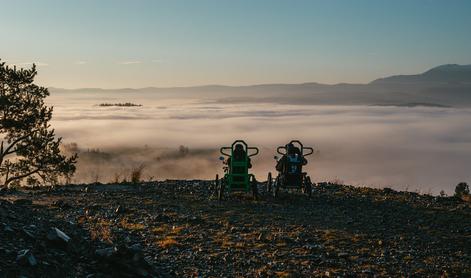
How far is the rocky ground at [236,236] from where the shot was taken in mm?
8438

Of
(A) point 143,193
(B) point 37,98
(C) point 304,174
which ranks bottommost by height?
(A) point 143,193

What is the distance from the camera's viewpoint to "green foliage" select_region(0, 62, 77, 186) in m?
26.1

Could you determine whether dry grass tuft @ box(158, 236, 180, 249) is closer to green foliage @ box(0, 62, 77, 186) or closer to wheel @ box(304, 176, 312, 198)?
wheel @ box(304, 176, 312, 198)

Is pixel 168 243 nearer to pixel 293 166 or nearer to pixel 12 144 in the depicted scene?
pixel 293 166

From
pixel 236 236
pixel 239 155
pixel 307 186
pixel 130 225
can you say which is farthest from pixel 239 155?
pixel 236 236

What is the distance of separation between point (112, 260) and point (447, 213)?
38.2ft

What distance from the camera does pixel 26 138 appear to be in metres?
27.4

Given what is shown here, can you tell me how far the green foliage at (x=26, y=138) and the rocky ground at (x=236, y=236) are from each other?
33.0 ft

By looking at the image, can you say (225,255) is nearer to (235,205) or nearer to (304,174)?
(235,205)

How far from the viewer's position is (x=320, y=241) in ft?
36.7

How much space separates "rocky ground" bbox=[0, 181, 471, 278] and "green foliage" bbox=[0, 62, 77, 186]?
10.0m

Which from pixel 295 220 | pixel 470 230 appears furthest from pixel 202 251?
pixel 470 230

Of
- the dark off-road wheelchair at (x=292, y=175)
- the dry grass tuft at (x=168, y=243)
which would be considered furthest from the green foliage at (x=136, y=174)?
the dry grass tuft at (x=168, y=243)

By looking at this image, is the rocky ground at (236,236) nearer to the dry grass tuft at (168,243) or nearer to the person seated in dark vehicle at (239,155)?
the dry grass tuft at (168,243)
